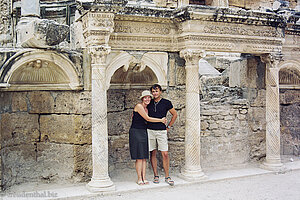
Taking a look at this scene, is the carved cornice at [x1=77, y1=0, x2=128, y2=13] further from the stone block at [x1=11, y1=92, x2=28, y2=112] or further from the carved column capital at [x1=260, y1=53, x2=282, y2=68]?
the carved column capital at [x1=260, y1=53, x2=282, y2=68]

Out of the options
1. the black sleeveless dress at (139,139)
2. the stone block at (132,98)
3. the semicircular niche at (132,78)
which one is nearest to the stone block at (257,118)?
the semicircular niche at (132,78)

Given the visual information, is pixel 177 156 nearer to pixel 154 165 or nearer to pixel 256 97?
pixel 154 165

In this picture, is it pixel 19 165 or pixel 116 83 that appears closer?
pixel 19 165

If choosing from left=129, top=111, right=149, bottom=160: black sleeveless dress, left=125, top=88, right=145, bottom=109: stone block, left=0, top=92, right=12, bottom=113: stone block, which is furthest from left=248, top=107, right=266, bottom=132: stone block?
left=0, top=92, right=12, bottom=113: stone block

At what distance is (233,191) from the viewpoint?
5.93 metres

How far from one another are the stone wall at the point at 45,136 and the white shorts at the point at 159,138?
1.17 meters

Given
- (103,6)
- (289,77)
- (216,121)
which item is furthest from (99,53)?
(289,77)

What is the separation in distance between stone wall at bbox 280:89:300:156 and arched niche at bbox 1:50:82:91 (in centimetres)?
557

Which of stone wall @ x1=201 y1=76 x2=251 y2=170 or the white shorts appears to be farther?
stone wall @ x1=201 y1=76 x2=251 y2=170

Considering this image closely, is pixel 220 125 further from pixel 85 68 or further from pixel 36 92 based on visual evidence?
pixel 36 92

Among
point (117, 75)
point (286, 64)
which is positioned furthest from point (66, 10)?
point (286, 64)

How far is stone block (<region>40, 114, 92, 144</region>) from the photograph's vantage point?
6.26 m

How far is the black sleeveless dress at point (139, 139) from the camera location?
6.02m

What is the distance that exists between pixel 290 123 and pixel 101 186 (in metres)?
5.61
